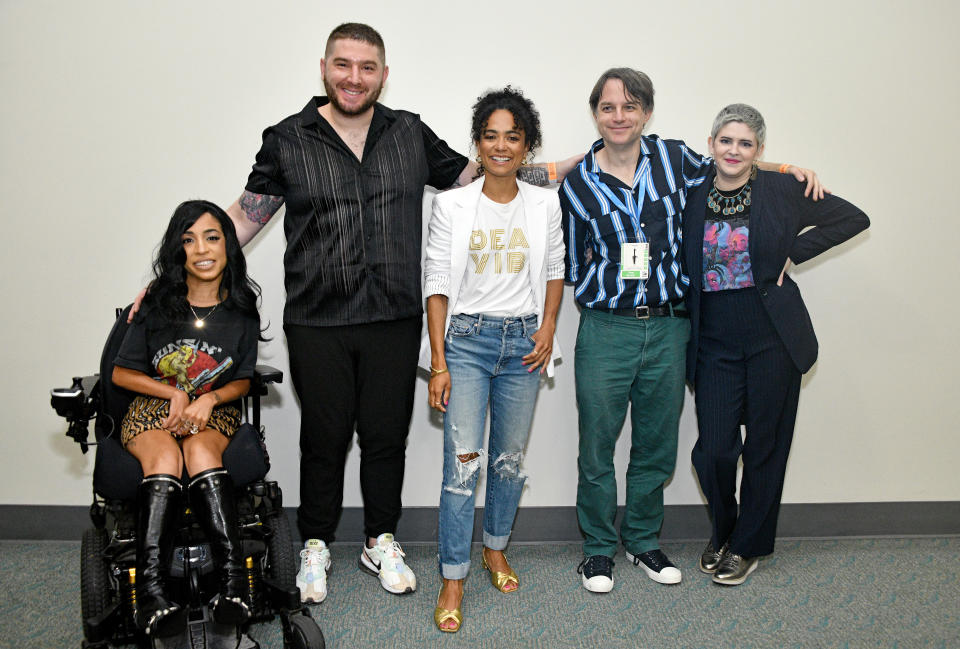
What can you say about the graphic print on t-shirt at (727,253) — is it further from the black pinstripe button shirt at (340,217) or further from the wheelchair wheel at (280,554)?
the wheelchair wheel at (280,554)

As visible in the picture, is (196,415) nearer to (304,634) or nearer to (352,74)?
(304,634)

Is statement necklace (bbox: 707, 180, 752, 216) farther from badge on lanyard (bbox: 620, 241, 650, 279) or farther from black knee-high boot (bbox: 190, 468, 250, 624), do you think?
black knee-high boot (bbox: 190, 468, 250, 624)

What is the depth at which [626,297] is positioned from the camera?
2.45m

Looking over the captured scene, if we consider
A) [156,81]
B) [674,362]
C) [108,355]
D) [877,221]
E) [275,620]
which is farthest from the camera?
[877,221]

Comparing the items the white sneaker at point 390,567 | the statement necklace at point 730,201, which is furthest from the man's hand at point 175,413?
the statement necklace at point 730,201

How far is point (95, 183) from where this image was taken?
2.83 metres

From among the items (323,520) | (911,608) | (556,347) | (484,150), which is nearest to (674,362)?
(556,347)

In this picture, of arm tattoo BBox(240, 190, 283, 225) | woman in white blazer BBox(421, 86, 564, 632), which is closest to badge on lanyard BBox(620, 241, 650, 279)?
woman in white blazer BBox(421, 86, 564, 632)

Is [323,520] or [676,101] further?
[676,101]

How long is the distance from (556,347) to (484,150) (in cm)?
74

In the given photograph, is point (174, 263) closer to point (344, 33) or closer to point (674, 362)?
point (344, 33)

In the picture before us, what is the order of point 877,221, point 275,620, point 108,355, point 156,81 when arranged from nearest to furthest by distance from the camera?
point 108,355 → point 275,620 → point 156,81 → point 877,221

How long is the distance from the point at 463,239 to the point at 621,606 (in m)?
1.39

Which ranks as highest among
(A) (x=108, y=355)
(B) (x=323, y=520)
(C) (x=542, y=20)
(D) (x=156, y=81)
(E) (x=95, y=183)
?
(C) (x=542, y=20)
